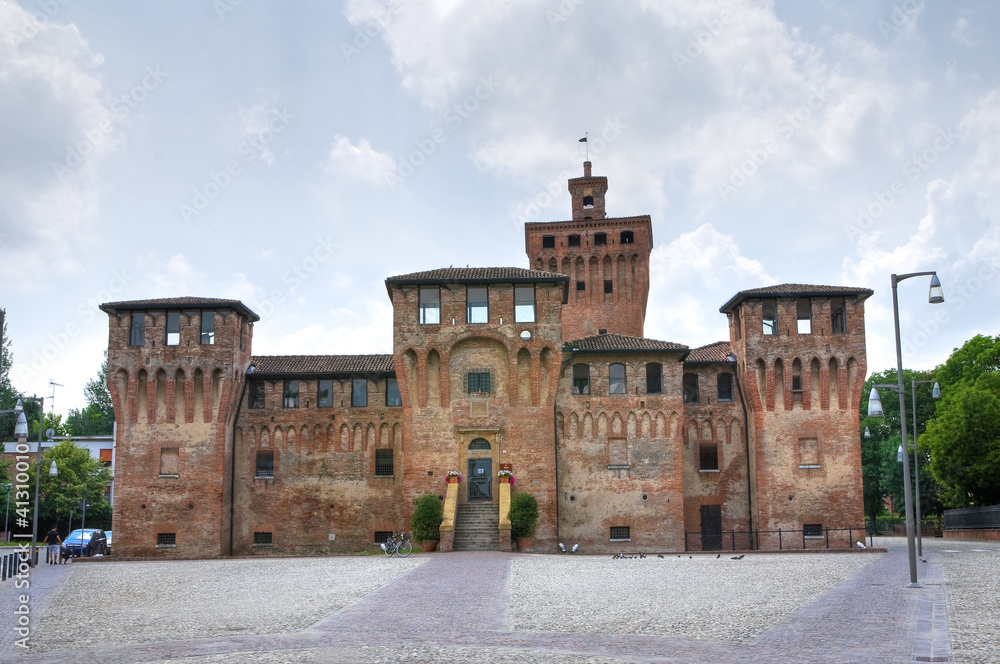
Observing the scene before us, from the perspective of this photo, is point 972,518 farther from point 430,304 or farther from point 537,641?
point 537,641

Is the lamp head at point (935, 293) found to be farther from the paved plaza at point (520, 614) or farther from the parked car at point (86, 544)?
the parked car at point (86, 544)

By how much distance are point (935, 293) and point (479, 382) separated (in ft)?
72.4

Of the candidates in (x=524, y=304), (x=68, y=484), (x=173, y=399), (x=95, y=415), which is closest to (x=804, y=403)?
(x=524, y=304)

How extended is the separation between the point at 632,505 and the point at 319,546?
14457 millimetres

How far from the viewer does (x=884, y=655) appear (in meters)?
12.5

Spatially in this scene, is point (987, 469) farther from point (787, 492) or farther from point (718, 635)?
point (718, 635)

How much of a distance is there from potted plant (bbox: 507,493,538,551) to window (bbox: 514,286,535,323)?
7757 mm

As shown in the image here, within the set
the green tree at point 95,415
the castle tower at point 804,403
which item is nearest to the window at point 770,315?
the castle tower at point 804,403

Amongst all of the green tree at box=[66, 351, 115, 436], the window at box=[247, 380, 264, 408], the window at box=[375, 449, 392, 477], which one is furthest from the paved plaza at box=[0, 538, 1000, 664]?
the green tree at box=[66, 351, 115, 436]

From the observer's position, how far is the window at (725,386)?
4275 centimetres

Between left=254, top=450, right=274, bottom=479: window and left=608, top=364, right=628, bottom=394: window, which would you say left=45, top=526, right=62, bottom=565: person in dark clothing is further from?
left=608, top=364, right=628, bottom=394: window

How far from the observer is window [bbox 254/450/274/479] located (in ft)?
138

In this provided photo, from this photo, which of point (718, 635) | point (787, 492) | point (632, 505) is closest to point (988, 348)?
point (787, 492)

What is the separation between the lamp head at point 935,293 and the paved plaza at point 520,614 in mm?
6590
